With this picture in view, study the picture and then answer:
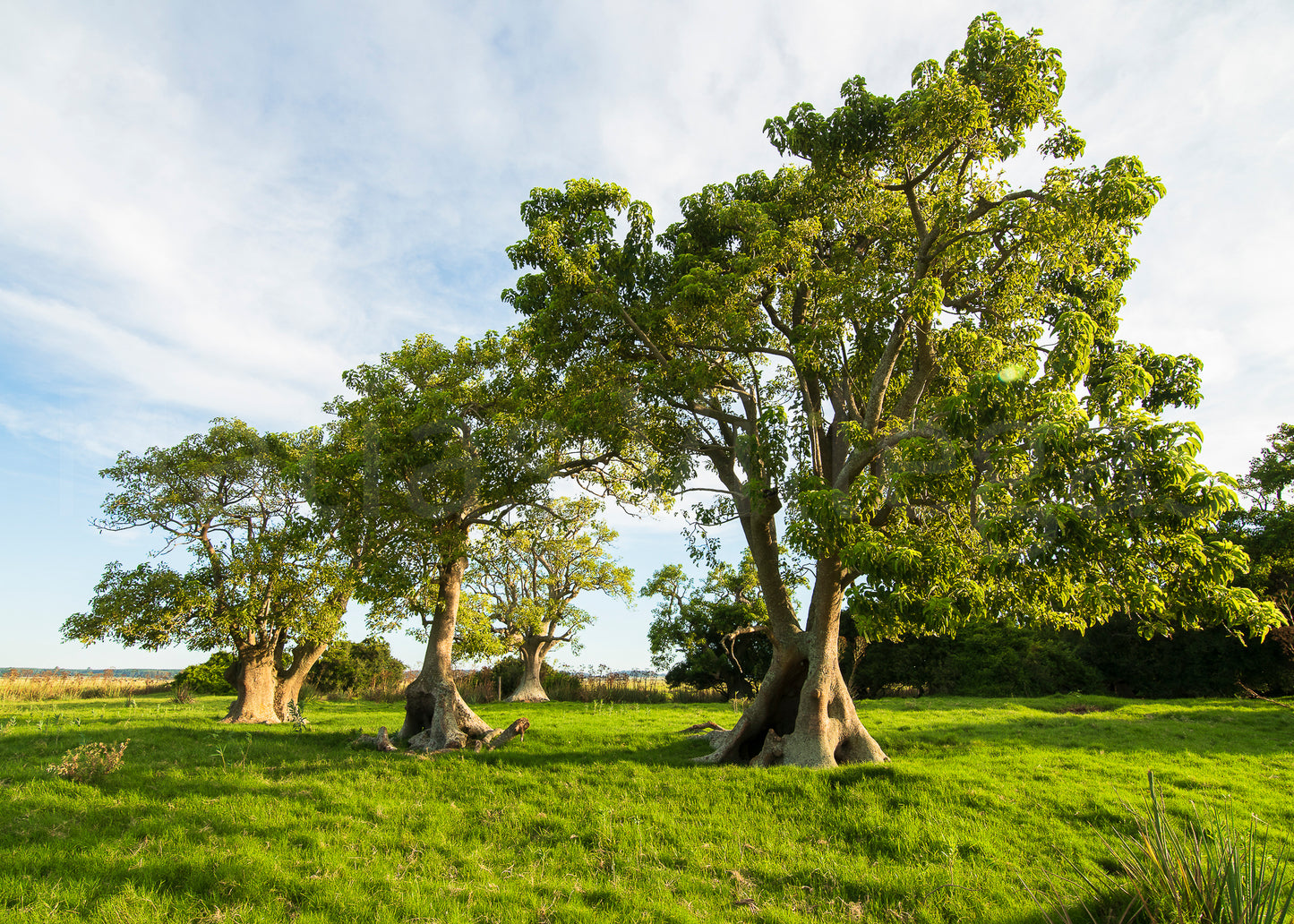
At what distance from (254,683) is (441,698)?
11.6m

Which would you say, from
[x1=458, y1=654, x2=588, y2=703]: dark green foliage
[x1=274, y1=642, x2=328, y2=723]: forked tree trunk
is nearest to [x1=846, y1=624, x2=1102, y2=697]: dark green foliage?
[x1=458, y1=654, x2=588, y2=703]: dark green foliage

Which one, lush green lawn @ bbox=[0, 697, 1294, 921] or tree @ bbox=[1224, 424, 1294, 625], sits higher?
tree @ bbox=[1224, 424, 1294, 625]

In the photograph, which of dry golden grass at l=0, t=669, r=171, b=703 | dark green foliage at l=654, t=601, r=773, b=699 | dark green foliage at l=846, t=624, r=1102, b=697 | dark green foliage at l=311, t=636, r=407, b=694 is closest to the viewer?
dry golden grass at l=0, t=669, r=171, b=703

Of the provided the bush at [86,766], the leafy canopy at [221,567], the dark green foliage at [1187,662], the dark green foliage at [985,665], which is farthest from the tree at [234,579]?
the dark green foliage at [1187,662]

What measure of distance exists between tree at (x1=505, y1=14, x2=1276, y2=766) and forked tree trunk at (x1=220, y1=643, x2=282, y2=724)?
17662 mm

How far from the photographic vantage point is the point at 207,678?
37219mm

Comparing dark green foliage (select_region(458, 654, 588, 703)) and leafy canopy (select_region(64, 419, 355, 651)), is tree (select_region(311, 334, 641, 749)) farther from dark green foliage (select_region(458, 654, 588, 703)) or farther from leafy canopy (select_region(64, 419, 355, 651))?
dark green foliage (select_region(458, 654, 588, 703))

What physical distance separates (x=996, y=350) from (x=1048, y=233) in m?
2.30

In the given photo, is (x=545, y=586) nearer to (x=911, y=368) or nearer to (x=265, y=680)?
(x=265, y=680)

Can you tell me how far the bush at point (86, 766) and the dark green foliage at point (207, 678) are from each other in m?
30.6

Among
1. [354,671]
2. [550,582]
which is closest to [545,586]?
[550,582]

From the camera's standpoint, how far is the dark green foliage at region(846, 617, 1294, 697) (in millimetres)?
30281

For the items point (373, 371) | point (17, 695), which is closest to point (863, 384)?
point (373, 371)

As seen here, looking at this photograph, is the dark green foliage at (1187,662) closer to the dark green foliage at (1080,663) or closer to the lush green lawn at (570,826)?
the dark green foliage at (1080,663)
